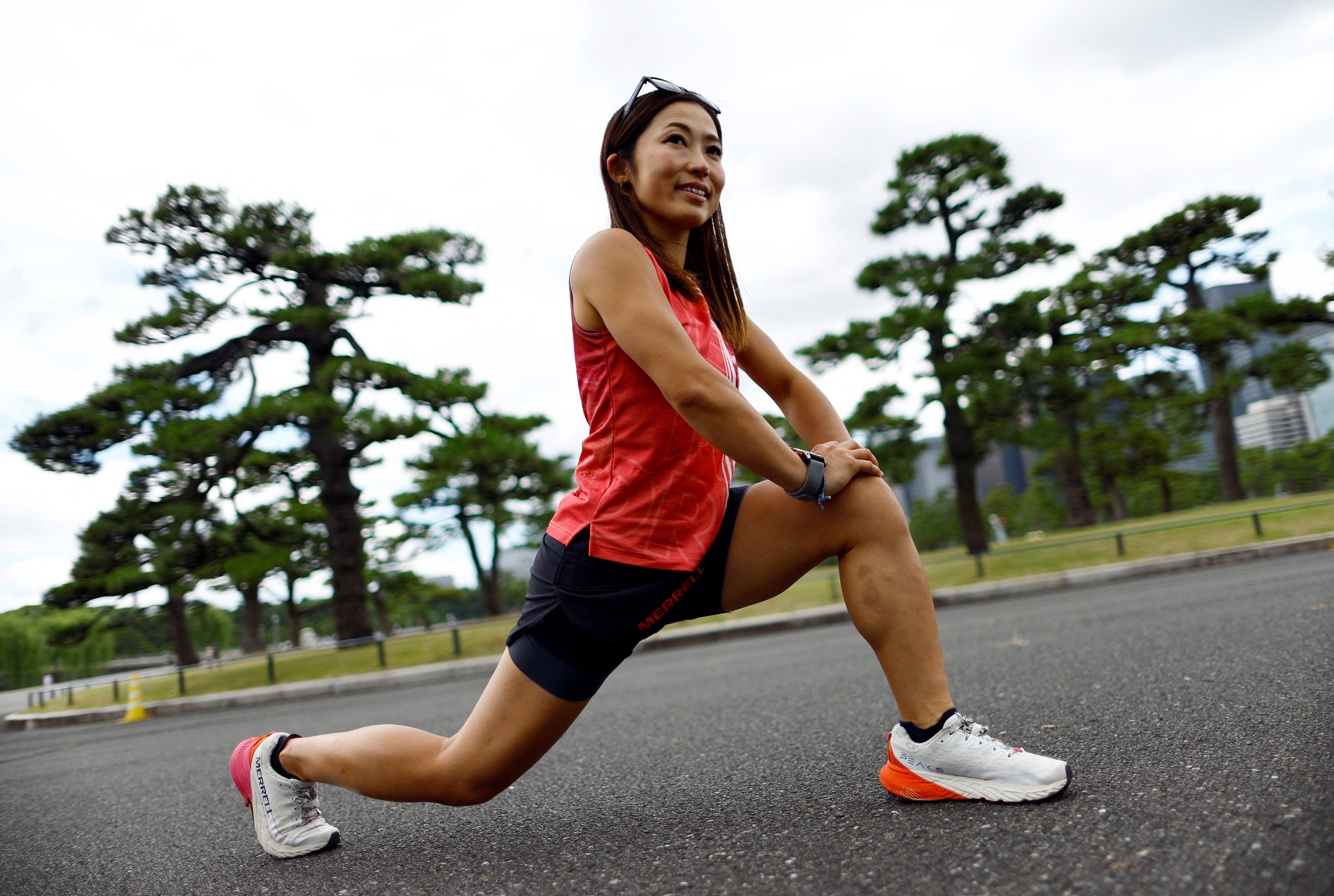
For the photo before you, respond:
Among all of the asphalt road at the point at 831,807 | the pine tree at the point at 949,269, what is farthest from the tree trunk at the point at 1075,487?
the asphalt road at the point at 831,807

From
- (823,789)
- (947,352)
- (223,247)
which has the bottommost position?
(823,789)

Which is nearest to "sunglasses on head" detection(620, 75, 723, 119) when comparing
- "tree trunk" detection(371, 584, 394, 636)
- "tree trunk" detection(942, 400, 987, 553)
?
"tree trunk" detection(942, 400, 987, 553)

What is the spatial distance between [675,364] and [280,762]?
1308mm

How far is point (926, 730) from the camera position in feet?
5.02

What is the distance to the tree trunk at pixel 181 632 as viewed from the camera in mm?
19797

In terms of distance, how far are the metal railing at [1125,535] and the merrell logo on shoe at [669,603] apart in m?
12.1

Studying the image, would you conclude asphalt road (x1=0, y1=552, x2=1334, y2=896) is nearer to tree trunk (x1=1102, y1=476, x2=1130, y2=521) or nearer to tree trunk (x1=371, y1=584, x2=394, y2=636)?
tree trunk (x1=371, y1=584, x2=394, y2=636)

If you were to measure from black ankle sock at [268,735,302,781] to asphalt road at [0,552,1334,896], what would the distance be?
0.63 ft

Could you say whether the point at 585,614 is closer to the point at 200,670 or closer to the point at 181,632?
the point at 200,670

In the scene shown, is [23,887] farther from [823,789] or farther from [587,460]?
[823,789]

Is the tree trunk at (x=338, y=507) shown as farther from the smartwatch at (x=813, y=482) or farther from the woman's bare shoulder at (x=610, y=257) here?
the smartwatch at (x=813, y=482)

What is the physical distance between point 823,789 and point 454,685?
6861 mm

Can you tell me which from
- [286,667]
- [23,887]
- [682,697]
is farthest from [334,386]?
[23,887]

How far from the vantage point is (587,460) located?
1.64m
